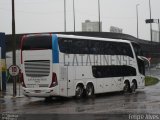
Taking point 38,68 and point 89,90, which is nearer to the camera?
point 38,68

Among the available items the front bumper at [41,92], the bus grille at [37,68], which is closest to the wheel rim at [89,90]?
the front bumper at [41,92]

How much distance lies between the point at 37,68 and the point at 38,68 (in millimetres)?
53

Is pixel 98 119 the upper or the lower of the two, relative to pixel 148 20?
lower

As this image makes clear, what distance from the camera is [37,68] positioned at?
2622 centimetres

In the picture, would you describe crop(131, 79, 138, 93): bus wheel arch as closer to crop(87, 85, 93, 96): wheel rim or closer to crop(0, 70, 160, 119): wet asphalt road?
crop(87, 85, 93, 96): wheel rim

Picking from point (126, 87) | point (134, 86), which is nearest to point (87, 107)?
point (126, 87)

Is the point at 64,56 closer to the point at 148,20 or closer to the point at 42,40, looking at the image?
the point at 42,40

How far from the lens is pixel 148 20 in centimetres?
9619

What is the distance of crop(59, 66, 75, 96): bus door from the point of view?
26.3 metres

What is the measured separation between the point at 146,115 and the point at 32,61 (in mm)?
10408

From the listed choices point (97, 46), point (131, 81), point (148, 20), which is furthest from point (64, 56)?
point (148, 20)

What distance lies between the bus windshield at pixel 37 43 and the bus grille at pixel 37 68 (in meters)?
0.77

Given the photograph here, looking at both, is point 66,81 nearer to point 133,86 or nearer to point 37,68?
point 37,68

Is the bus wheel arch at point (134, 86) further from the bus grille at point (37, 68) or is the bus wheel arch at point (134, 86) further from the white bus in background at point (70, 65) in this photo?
the bus grille at point (37, 68)
